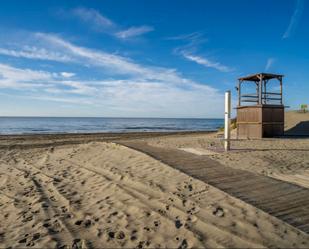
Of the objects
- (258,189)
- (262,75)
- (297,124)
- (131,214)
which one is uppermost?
(262,75)

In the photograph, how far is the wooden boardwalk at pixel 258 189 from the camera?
4.33 m

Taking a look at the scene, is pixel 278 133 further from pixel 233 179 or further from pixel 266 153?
pixel 233 179

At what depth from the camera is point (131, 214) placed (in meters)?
4.75

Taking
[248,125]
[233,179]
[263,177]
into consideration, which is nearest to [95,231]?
[233,179]

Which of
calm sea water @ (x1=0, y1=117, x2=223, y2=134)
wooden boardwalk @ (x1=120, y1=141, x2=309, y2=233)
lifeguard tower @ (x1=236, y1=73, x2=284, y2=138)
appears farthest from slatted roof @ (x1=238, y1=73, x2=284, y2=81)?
calm sea water @ (x1=0, y1=117, x2=223, y2=134)

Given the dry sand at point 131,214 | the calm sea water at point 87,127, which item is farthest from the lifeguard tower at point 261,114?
the calm sea water at point 87,127

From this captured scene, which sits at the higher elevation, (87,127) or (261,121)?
(261,121)

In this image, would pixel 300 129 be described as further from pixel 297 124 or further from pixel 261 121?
pixel 261 121

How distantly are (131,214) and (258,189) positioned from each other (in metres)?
2.60

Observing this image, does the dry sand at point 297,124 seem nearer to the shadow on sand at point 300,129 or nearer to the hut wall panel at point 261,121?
the shadow on sand at point 300,129

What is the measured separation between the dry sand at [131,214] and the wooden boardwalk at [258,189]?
26 centimetres

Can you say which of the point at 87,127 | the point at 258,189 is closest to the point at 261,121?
the point at 258,189

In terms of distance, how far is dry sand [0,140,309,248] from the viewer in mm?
3760

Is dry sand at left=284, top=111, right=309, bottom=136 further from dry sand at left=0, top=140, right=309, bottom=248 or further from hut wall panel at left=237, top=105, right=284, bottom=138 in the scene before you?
dry sand at left=0, top=140, right=309, bottom=248
